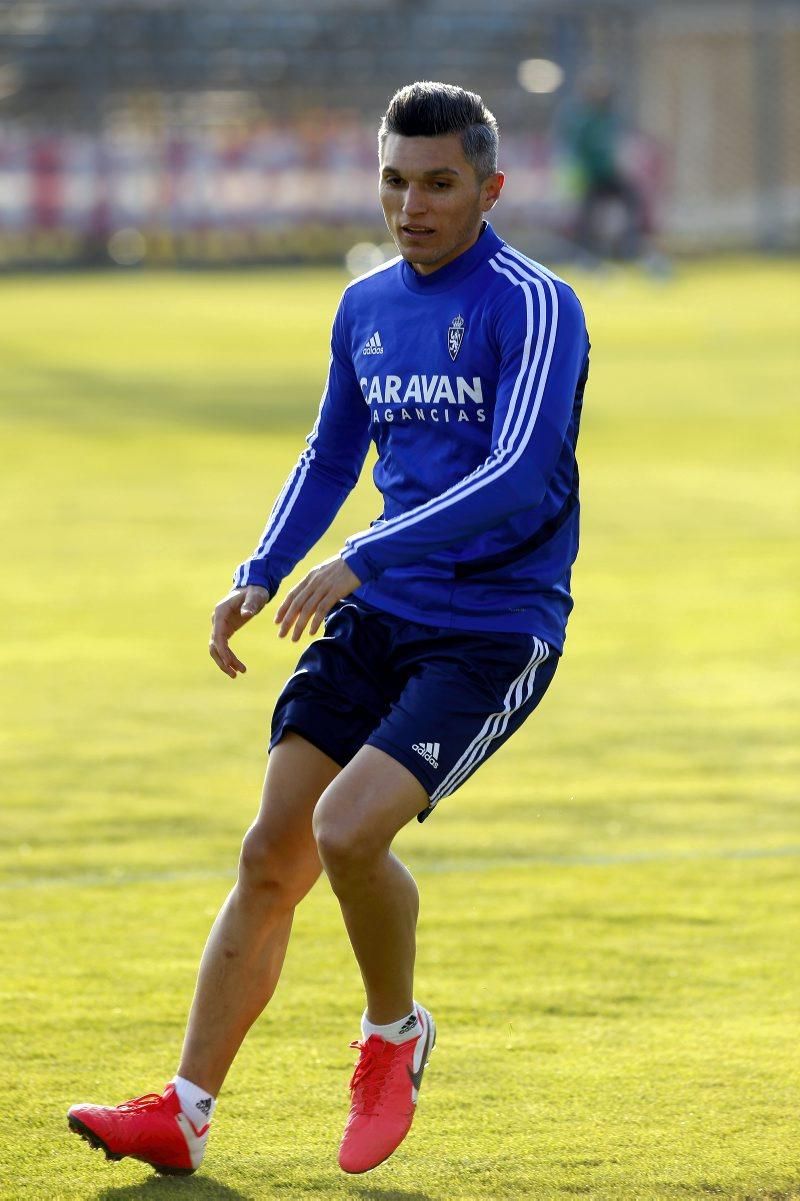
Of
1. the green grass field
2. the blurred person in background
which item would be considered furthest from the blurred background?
the green grass field

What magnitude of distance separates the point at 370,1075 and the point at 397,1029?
11 cm

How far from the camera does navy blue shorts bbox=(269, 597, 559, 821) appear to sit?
419 centimetres

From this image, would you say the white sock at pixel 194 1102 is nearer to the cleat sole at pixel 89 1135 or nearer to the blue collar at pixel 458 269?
the cleat sole at pixel 89 1135

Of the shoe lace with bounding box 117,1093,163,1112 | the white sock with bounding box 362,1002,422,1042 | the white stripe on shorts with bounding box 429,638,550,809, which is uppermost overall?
the white stripe on shorts with bounding box 429,638,550,809

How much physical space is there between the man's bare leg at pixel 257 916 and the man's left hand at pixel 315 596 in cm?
39

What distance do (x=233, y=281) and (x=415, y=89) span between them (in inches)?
1063

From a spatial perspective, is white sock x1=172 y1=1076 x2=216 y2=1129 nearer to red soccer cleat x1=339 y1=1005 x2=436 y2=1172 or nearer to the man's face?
red soccer cleat x1=339 y1=1005 x2=436 y2=1172

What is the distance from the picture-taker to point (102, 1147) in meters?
4.12

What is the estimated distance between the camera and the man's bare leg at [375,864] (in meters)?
4.07

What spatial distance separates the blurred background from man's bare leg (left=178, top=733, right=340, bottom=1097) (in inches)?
1027

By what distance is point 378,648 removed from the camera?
4.42 metres

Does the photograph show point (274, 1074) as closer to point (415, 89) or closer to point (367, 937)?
point (367, 937)

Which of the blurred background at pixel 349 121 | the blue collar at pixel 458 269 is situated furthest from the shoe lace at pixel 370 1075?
the blurred background at pixel 349 121

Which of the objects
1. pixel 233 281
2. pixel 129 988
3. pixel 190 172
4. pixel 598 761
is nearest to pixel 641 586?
pixel 598 761
